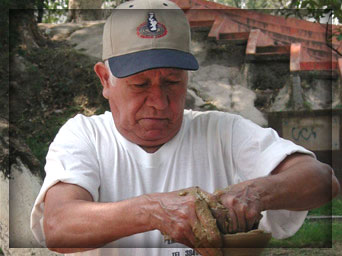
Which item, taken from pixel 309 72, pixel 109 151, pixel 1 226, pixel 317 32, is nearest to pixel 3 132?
pixel 1 226

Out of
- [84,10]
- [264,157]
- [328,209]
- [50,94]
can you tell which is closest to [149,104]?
→ [264,157]

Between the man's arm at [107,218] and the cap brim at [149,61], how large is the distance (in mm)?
440

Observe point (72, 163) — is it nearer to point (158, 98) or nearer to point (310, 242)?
point (158, 98)

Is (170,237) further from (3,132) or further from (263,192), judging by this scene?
(3,132)

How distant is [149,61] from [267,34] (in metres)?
2.29

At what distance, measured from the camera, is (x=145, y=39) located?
1.50m

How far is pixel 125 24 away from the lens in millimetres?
1511

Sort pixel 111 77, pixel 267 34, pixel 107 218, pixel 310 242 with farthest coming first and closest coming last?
pixel 267 34, pixel 310 242, pixel 111 77, pixel 107 218

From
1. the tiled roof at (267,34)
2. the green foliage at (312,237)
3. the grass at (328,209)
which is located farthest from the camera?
the tiled roof at (267,34)

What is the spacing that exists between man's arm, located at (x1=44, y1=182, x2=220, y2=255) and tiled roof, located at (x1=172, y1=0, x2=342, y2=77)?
6.94 feet

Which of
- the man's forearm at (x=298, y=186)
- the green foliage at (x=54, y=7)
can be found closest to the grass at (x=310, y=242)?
the man's forearm at (x=298, y=186)

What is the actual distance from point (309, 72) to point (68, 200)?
97.8 inches

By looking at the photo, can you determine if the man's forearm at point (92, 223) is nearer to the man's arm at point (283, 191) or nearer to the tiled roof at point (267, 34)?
the man's arm at point (283, 191)

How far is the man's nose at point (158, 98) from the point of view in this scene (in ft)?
5.01
